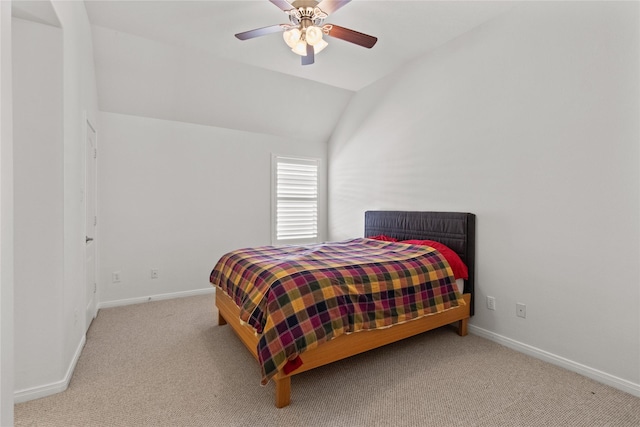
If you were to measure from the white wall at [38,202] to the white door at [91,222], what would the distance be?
938mm

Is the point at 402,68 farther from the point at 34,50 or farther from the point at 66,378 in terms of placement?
the point at 66,378

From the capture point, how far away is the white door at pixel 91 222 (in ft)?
9.16

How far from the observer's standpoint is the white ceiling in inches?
97.7

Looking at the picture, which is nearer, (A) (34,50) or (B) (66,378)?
(A) (34,50)

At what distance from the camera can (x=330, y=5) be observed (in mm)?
2062

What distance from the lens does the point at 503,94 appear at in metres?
2.58

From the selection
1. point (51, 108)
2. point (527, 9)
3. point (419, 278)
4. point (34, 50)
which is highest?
point (527, 9)

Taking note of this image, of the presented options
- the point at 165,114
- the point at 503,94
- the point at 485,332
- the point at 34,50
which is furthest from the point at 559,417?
the point at 165,114

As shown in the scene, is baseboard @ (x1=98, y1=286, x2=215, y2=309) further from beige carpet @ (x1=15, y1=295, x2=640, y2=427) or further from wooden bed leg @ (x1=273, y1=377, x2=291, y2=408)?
wooden bed leg @ (x1=273, y1=377, x2=291, y2=408)

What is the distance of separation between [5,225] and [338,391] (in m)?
1.84

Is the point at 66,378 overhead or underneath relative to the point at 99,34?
underneath

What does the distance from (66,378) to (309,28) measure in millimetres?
2860

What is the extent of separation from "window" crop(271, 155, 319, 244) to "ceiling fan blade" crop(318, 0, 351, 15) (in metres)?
2.56

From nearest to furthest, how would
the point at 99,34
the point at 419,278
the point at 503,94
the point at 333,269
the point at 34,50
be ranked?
1. the point at 34,50
2. the point at 333,269
3. the point at 419,278
4. the point at 503,94
5. the point at 99,34
